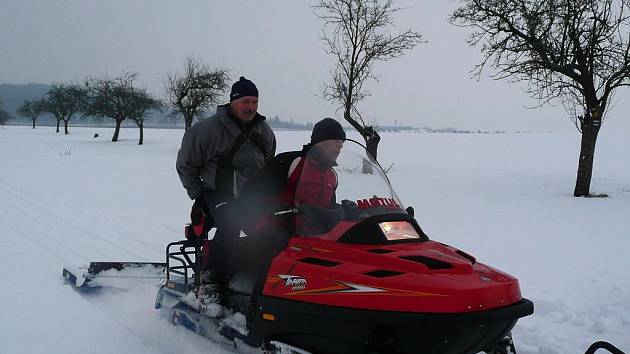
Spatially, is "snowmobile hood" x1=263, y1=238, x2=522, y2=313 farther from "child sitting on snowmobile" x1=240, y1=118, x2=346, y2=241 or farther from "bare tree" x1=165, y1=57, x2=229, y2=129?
"bare tree" x1=165, y1=57, x2=229, y2=129

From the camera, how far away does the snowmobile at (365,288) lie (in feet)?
8.17

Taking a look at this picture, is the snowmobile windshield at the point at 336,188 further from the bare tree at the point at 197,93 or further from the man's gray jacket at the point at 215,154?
the bare tree at the point at 197,93

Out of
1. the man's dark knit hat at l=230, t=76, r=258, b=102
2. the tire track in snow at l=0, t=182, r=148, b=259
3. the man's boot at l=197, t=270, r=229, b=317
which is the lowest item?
the tire track in snow at l=0, t=182, r=148, b=259

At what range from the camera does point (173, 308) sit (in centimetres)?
423

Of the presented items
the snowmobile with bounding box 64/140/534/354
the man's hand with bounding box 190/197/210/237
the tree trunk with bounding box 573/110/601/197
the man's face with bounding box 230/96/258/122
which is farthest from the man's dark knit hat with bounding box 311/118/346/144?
the tree trunk with bounding box 573/110/601/197

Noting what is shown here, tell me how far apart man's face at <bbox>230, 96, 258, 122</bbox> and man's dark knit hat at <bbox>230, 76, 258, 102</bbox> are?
A: 0.09 feet

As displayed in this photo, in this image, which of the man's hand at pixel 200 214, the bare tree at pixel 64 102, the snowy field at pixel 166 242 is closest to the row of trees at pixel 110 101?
the bare tree at pixel 64 102

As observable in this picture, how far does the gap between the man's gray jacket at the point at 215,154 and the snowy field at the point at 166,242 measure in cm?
122

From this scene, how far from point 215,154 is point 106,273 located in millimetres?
1919

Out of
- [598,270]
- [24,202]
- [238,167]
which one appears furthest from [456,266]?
[24,202]

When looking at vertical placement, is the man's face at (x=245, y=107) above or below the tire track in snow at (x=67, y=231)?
above

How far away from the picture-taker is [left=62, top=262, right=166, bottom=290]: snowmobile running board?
5004 mm

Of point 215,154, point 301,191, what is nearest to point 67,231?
point 215,154

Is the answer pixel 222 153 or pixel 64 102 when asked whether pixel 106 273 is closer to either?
pixel 222 153
